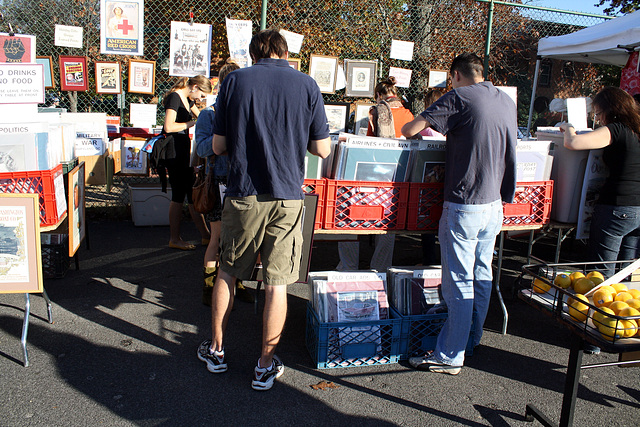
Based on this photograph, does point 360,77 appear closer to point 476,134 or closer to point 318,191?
point 318,191

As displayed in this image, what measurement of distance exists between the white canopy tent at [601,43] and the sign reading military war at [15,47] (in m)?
7.05

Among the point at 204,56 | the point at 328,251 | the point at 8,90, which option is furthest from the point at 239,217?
the point at 204,56

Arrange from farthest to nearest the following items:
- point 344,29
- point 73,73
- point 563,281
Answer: point 344,29
point 73,73
point 563,281

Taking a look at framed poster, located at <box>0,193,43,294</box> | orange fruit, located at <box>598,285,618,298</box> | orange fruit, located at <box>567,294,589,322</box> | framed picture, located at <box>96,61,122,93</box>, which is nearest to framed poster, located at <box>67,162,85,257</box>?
framed poster, located at <box>0,193,43,294</box>

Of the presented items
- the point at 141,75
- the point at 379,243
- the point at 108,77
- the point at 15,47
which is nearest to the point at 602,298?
the point at 379,243

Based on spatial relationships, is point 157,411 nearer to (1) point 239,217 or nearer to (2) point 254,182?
(1) point 239,217

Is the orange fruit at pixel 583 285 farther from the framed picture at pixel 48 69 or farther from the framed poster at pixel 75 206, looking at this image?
the framed picture at pixel 48 69

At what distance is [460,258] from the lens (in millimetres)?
3043

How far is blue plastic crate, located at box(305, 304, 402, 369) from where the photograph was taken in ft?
10.2

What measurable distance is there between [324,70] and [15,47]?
3585mm

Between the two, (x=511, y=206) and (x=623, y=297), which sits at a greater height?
(x=511, y=206)

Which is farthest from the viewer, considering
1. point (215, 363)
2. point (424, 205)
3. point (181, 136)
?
point (181, 136)

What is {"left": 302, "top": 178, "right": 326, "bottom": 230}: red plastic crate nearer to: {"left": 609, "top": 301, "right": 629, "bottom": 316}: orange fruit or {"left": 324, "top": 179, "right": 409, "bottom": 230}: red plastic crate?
{"left": 324, "top": 179, "right": 409, "bottom": 230}: red plastic crate

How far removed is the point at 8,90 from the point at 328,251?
3.50m
